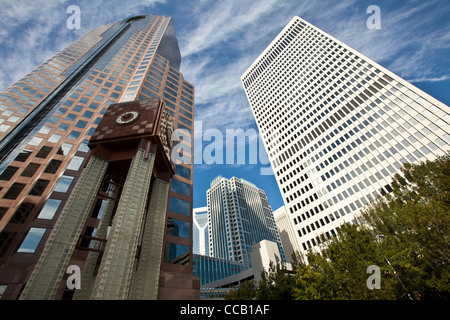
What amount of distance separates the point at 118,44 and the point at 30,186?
70.5 meters

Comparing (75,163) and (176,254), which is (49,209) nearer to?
(75,163)

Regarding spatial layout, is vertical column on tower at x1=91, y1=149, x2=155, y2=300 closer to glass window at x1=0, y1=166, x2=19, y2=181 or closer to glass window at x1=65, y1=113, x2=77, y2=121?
glass window at x1=0, y1=166, x2=19, y2=181

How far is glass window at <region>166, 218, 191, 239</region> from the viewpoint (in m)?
28.5

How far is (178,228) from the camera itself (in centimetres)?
2930

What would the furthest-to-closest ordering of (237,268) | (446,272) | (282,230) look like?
(237,268), (282,230), (446,272)

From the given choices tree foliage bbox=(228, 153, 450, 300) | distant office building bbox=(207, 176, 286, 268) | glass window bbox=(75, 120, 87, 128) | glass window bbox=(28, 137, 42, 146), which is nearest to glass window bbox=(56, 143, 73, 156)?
glass window bbox=(28, 137, 42, 146)

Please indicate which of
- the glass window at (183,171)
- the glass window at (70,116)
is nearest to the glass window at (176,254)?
the glass window at (183,171)

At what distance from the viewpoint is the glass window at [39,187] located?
3378 cm

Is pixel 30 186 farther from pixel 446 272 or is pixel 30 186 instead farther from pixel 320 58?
pixel 320 58

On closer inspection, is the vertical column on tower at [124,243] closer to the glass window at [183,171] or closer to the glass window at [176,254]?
the glass window at [176,254]

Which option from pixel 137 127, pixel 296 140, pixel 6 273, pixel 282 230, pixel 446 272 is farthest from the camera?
pixel 282 230

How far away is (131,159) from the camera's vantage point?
26.0 meters

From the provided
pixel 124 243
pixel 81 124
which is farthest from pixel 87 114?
pixel 124 243

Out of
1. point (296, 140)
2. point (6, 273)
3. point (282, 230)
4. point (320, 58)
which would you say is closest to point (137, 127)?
point (6, 273)
